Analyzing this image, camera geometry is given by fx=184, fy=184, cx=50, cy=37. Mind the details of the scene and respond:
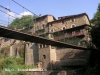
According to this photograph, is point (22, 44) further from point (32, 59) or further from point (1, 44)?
point (1, 44)

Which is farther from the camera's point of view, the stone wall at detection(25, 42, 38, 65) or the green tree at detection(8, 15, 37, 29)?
the stone wall at detection(25, 42, 38, 65)

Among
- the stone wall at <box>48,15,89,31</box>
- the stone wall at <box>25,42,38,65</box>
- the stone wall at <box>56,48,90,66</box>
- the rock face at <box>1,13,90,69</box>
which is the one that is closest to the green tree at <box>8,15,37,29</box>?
the rock face at <box>1,13,90,69</box>

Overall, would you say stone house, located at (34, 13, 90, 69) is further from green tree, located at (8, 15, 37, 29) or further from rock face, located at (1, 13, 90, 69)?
green tree, located at (8, 15, 37, 29)

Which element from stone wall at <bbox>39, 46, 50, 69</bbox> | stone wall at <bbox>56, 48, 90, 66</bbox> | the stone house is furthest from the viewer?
stone wall at <bbox>39, 46, 50, 69</bbox>

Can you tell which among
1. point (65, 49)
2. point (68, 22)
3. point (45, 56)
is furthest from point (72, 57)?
point (68, 22)

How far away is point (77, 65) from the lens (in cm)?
2447

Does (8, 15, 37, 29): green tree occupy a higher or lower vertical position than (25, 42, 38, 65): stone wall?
higher

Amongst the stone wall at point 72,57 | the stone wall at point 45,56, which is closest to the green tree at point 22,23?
the stone wall at point 45,56

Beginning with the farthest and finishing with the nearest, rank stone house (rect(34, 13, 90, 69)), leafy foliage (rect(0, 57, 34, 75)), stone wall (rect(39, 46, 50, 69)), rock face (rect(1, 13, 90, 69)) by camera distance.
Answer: stone wall (rect(39, 46, 50, 69)) → rock face (rect(1, 13, 90, 69)) → stone house (rect(34, 13, 90, 69)) → leafy foliage (rect(0, 57, 34, 75))

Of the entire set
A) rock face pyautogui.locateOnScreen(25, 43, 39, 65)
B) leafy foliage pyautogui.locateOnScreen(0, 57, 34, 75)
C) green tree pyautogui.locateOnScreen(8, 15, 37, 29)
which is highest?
green tree pyautogui.locateOnScreen(8, 15, 37, 29)

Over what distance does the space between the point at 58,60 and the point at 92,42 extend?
33.0 feet

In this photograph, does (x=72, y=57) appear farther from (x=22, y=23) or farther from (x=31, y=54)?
(x=31, y=54)

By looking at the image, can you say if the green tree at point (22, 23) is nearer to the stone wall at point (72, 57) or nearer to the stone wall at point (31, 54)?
the stone wall at point (31, 54)

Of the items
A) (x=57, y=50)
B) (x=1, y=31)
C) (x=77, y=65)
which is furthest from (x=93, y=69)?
(x=57, y=50)
